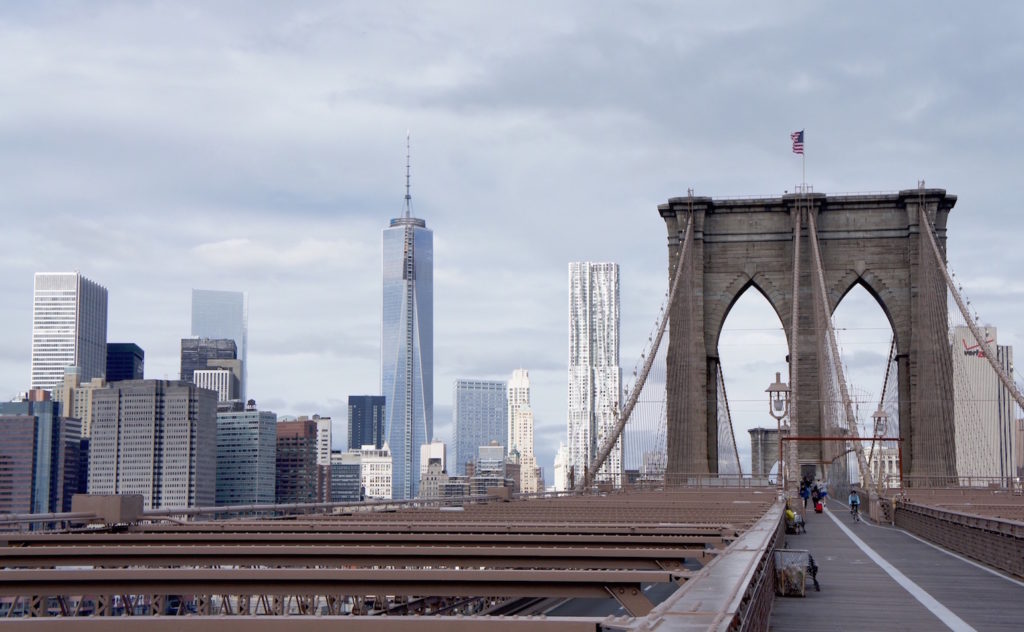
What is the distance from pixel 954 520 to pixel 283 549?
66.2ft

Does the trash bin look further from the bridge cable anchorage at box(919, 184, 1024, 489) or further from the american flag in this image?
the american flag

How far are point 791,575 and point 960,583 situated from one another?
4.36 metres

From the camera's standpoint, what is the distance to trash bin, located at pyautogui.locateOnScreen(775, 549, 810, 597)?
1520 cm

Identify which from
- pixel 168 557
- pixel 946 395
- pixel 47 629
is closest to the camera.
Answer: pixel 47 629

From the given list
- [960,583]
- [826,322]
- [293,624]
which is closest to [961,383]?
[826,322]

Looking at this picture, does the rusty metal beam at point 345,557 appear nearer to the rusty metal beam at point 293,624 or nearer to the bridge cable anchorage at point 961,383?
the rusty metal beam at point 293,624

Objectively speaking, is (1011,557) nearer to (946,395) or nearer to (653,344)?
(946,395)

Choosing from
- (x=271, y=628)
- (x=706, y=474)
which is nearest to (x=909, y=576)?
(x=271, y=628)

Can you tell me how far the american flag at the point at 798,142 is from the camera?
76312 millimetres

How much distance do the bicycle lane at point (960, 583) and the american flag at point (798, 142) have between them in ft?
159

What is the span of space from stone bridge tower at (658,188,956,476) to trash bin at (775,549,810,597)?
54788 millimetres

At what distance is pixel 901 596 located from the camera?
15.7 metres

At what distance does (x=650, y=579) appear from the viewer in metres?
8.18

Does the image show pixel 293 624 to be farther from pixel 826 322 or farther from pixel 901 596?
pixel 826 322
